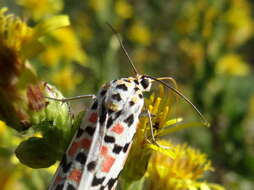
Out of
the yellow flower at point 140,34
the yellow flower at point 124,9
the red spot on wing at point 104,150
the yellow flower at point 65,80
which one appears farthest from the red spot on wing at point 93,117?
the yellow flower at point 140,34

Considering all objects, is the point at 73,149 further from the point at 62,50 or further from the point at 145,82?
the point at 62,50

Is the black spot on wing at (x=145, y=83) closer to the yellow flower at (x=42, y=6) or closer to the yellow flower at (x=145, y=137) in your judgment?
the yellow flower at (x=145, y=137)

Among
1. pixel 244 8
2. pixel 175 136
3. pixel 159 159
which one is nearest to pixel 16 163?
pixel 159 159

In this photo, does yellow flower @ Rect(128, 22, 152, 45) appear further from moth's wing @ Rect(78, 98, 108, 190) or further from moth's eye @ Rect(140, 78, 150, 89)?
moth's wing @ Rect(78, 98, 108, 190)

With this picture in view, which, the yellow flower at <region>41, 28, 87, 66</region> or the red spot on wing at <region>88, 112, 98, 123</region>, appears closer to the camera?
the red spot on wing at <region>88, 112, 98, 123</region>

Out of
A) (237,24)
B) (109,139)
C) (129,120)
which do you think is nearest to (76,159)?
(109,139)

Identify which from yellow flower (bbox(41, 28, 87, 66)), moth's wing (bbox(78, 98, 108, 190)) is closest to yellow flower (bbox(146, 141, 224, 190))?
moth's wing (bbox(78, 98, 108, 190))
